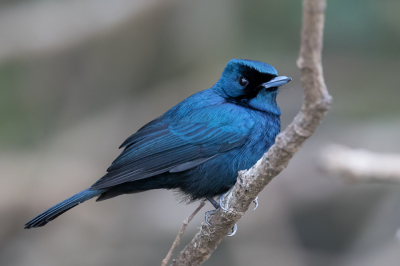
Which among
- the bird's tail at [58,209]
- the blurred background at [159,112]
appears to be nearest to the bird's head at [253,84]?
the bird's tail at [58,209]

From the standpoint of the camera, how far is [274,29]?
654 centimetres

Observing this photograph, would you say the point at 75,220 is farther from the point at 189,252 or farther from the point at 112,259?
the point at 189,252

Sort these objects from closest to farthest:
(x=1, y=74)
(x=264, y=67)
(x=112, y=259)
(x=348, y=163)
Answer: (x=348, y=163) < (x=264, y=67) < (x=112, y=259) < (x=1, y=74)

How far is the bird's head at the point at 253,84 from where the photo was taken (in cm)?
347

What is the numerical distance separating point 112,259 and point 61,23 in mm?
3417

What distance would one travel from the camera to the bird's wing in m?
3.36

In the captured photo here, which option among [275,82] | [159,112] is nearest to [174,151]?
[275,82]

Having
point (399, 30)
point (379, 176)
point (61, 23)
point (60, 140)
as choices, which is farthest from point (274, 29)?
point (379, 176)

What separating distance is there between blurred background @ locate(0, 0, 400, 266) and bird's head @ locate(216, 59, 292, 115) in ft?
8.07

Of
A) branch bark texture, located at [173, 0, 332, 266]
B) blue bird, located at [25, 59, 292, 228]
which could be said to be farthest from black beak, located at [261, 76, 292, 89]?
branch bark texture, located at [173, 0, 332, 266]

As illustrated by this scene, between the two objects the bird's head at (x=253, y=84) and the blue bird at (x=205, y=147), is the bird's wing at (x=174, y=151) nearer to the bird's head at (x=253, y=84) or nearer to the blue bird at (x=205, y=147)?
the blue bird at (x=205, y=147)

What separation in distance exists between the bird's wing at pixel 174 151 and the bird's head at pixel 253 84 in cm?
35

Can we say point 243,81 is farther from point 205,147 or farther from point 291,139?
point 291,139

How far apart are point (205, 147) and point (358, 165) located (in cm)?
159
